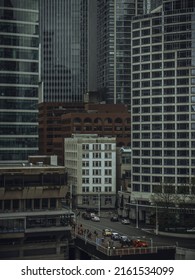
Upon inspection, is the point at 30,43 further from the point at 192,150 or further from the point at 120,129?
the point at 120,129

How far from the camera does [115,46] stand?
1487 inches

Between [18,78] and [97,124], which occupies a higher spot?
[18,78]

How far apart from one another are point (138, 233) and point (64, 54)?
30.3 metres

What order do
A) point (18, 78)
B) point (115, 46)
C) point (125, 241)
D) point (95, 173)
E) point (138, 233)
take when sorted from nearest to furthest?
point (125, 241) → point (138, 233) → point (18, 78) → point (95, 173) → point (115, 46)

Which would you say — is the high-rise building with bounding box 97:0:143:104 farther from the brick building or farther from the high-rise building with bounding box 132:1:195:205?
the high-rise building with bounding box 132:1:195:205

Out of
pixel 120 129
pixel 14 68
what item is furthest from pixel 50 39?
pixel 14 68

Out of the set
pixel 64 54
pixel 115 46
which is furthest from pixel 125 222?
pixel 64 54

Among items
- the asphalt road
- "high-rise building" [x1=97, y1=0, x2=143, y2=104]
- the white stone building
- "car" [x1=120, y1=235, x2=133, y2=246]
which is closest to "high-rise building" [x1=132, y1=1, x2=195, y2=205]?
the asphalt road

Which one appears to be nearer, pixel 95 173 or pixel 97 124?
pixel 95 173

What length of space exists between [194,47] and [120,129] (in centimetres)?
962

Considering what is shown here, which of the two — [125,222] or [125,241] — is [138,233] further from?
[125,241]

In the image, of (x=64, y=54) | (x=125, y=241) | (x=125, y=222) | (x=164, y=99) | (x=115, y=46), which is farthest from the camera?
(x=64, y=54)

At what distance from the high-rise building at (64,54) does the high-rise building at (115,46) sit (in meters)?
5.26

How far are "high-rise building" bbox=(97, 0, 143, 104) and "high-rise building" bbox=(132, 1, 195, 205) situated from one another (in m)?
16.0
